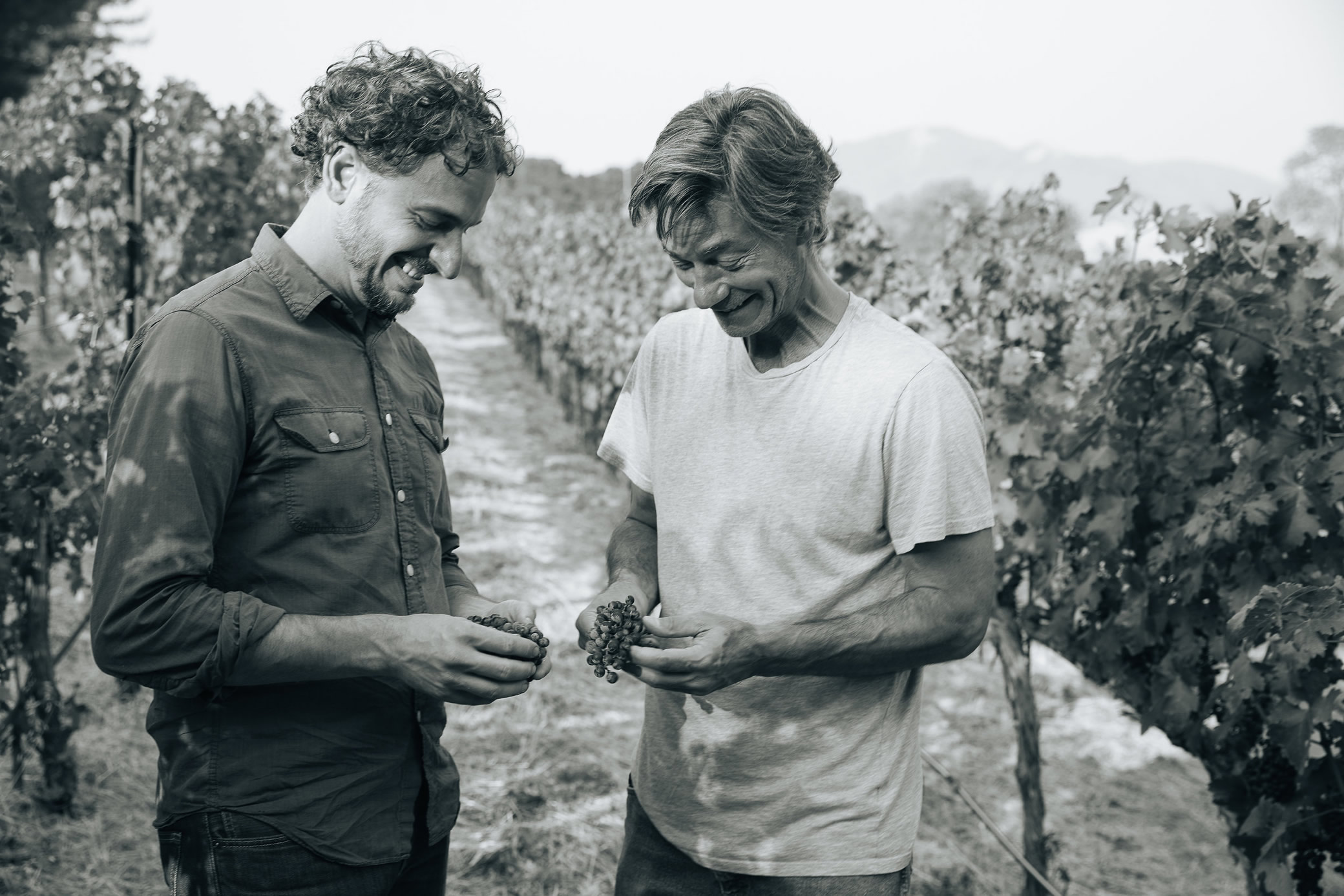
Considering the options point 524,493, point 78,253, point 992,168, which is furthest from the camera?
point 992,168

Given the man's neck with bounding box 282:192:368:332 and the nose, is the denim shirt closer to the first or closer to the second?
the man's neck with bounding box 282:192:368:332

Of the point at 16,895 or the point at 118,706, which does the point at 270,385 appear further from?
the point at 118,706

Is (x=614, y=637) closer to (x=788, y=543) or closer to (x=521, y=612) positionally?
(x=521, y=612)

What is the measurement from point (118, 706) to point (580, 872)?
258cm

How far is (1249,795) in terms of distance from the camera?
2.73 m

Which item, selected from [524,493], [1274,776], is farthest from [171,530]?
[524,493]

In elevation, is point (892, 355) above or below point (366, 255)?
below

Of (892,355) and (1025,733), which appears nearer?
(892,355)

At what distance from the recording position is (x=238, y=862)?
1629mm

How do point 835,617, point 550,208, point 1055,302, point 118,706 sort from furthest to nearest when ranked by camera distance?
point 550,208, point 118,706, point 1055,302, point 835,617

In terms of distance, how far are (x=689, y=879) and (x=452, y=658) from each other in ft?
2.40

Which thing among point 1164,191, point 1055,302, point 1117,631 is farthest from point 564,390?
point 1164,191

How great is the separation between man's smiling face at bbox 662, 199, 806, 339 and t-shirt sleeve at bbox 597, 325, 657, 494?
11.2 inches

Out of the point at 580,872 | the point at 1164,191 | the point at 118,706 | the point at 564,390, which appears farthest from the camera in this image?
the point at 1164,191
